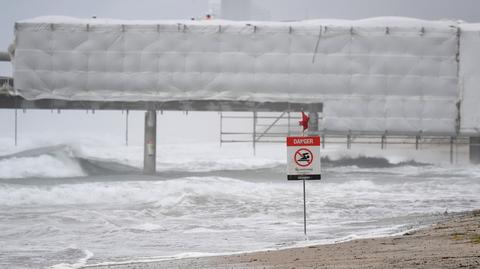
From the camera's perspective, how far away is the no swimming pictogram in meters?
17.9

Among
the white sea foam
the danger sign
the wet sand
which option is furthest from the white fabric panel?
the wet sand

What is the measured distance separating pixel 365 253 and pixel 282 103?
32990mm

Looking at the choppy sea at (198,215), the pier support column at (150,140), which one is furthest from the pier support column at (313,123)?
the pier support column at (150,140)

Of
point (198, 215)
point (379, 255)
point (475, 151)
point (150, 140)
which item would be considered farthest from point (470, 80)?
point (379, 255)

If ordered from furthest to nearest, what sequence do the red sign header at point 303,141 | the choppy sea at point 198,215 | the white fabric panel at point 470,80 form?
1. the white fabric panel at point 470,80
2. the red sign header at point 303,141
3. the choppy sea at point 198,215

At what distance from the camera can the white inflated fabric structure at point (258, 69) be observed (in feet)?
143

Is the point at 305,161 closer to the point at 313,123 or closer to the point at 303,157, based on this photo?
the point at 303,157

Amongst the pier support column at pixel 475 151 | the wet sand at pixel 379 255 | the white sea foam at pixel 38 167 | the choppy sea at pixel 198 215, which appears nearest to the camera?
the wet sand at pixel 379 255

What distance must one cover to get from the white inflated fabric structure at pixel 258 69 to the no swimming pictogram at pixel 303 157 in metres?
25.5

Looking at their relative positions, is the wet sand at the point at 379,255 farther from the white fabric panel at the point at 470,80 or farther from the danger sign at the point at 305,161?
the white fabric panel at the point at 470,80

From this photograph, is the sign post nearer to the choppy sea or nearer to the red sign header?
the red sign header

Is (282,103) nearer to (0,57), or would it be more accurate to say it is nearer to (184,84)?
(184,84)

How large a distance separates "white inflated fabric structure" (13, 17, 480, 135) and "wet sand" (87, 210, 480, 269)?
27550 mm

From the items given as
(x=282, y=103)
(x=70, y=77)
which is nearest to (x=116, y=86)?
(x=70, y=77)
